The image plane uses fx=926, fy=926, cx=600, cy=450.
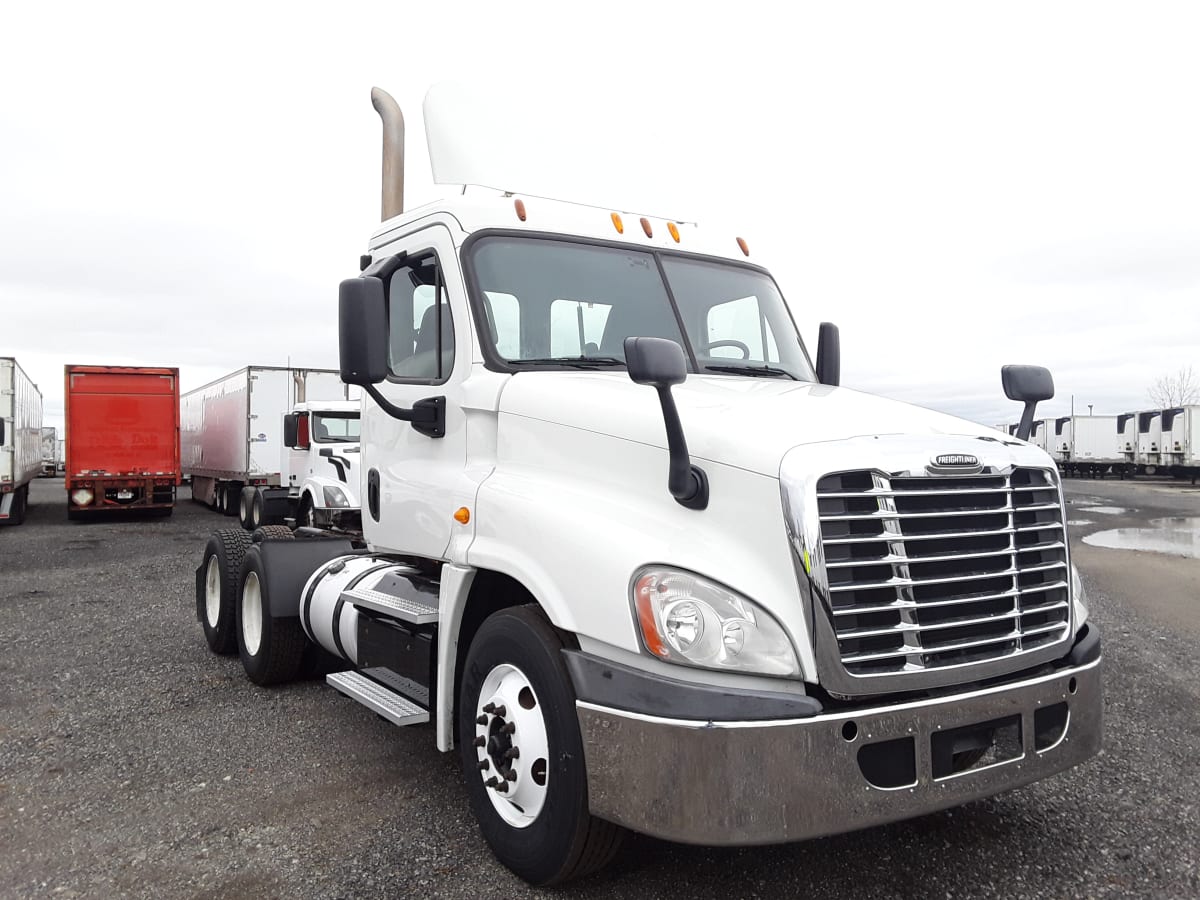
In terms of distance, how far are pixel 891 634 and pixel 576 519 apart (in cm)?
111

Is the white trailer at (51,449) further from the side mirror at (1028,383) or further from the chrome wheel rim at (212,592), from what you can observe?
the side mirror at (1028,383)

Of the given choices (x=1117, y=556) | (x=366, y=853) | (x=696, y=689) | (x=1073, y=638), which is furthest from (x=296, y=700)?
(x=1117, y=556)

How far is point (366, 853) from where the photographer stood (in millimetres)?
3730

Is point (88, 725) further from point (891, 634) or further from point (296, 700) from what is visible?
point (891, 634)

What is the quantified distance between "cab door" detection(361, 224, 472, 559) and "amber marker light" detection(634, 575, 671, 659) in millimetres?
1289

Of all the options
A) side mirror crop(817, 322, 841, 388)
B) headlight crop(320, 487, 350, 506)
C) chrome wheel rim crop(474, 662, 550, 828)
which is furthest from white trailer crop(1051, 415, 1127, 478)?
chrome wheel rim crop(474, 662, 550, 828)

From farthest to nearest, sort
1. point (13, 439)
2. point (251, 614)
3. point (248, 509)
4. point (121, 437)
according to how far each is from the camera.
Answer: point (121, 437), point (248, 509), point (13, 439), point (251, 614)

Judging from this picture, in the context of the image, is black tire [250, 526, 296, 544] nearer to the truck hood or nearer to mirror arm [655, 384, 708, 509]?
the truck hood

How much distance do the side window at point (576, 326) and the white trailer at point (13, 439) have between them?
58.8 feet

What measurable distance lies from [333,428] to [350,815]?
1362 centimetres

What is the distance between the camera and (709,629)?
2.88 metres

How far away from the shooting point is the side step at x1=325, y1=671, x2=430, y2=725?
4.06m

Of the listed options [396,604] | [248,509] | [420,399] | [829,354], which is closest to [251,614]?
[396,604]

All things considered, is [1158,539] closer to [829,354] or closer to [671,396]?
[829,354]
